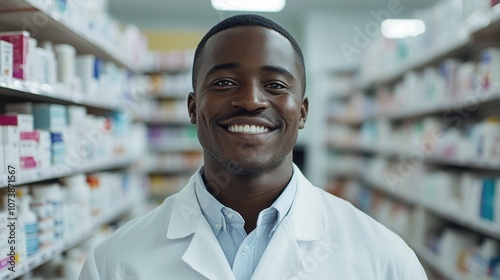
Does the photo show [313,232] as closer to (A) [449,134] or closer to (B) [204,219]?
(B) [204,219]

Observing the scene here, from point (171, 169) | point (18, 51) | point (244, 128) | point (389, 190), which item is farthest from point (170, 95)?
point (244, 128)

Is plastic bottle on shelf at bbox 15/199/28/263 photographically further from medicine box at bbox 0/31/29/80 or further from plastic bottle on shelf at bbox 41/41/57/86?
plastic bottle on shelf at bbox 41/41/57/86

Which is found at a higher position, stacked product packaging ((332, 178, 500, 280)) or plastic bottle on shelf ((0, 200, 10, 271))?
plastic bottle on shelf ((0, 200, 10, 271))

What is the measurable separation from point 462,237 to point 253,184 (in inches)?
110

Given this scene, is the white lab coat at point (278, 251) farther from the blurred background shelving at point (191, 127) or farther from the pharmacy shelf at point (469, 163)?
the pharmacy shelf at point (469, 163)

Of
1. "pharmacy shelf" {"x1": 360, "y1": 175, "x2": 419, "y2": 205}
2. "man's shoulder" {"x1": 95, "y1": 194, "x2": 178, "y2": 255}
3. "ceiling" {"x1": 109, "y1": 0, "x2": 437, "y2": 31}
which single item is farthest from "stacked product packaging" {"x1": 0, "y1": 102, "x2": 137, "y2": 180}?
"ceiling" {"x1": 109, "y1": 0, "x2": 437, "y2": 31}

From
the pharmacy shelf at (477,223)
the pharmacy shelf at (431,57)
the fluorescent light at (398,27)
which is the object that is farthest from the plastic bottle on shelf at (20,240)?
the fluorescent light at (398,27)

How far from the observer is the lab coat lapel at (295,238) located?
122 cm

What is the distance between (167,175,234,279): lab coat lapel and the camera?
120 cm

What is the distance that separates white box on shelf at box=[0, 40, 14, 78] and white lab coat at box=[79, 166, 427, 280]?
0.97 metres

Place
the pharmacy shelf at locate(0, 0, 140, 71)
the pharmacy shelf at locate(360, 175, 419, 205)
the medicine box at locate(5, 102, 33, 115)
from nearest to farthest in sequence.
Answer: the pharmacy shelf at locate(0, 0, 140, 71) → the medicine box at locate(5, 102, 33, 115) → the pharmacy shelf at locate(360, 175, 419, 205)

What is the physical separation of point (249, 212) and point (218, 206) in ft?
0.30

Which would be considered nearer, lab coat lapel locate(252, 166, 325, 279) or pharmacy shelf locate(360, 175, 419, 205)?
lab coat lapel locate(252, 166, 325, 279)

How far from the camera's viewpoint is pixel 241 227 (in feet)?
4.20
